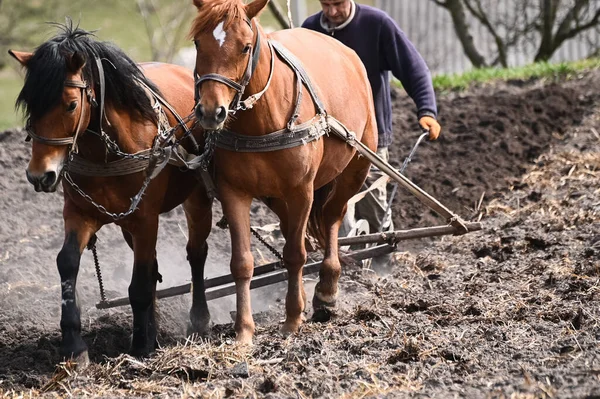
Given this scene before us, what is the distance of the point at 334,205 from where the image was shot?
21.7 ft

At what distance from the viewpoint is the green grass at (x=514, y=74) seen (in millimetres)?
11844

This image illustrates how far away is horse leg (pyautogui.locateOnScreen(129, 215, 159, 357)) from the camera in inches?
216

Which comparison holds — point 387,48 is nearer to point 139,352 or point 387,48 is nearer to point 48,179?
point 139,352

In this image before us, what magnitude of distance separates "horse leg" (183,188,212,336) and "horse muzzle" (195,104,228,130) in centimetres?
148

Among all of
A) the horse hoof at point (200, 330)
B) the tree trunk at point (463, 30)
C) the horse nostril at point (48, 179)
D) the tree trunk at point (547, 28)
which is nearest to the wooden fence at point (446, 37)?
the tree trunk at point (463, 30)

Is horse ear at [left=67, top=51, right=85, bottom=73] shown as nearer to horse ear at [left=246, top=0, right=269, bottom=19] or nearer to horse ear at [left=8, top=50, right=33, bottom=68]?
horse ear at [left=8, top=50, right=33, bottom=68]

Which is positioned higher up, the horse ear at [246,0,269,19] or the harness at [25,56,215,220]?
the horse ear at [246,0,269,19]

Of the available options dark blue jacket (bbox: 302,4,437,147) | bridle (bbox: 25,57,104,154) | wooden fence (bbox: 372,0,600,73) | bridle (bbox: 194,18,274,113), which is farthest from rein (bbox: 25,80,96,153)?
wooden fence (bbox: 372,0,600,73)

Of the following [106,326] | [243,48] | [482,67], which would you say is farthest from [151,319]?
[482,67]

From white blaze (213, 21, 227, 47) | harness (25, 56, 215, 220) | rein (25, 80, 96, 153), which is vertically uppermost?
white blaze (213, 21, 227, 47)

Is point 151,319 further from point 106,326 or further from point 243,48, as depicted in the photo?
point 243,48

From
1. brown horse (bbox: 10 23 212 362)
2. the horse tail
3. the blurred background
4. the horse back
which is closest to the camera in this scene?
brown horse (bbox: 10 23 212 362)

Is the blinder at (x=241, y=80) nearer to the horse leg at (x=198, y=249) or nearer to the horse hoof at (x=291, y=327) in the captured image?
the horse leg at (x=198, y=249)

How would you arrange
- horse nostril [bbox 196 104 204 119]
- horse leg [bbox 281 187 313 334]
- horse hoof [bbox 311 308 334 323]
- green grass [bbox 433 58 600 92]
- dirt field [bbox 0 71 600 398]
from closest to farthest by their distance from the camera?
dirt field [bbox 0 71 600 398], horse nostril [bbox 196 104 204 119], horse leg [bbox 281 187 313 334], horse hoof [bbox 311 308 334 323], green grass [bbox 433 58 600 92]
